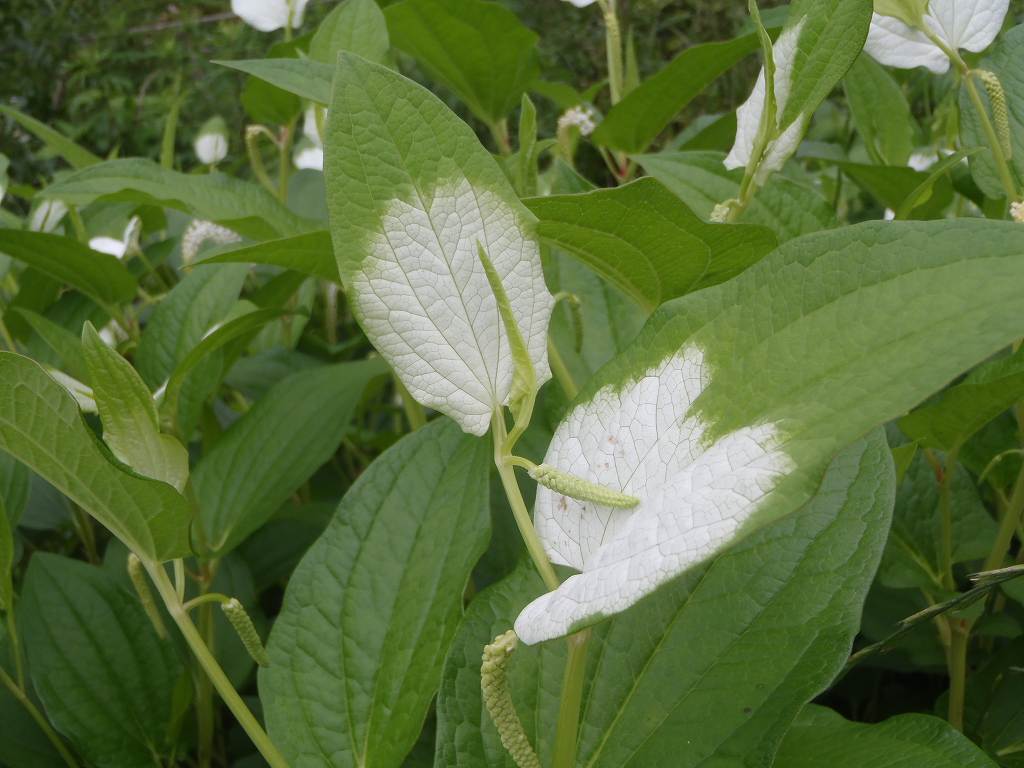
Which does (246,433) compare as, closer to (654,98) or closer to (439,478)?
(439,478)

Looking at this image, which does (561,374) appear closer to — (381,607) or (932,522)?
(381,607)

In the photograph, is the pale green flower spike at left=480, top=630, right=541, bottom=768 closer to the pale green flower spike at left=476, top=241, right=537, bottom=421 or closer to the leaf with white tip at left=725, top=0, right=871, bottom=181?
the pale green flower spike at left=476, top=241, right=537, bottom=421

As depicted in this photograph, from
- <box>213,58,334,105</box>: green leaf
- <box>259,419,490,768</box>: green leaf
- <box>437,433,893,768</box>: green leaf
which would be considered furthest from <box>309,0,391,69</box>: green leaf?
<box>437,433,893,768</box>: green leaf

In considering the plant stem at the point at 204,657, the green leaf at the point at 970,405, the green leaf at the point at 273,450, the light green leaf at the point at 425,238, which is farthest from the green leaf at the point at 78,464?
the green leaf at the point at 970,405

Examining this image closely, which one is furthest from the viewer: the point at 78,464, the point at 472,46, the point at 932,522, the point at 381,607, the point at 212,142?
the point at 212,142

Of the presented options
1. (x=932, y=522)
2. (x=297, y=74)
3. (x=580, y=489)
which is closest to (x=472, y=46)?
(x=297, y=74)

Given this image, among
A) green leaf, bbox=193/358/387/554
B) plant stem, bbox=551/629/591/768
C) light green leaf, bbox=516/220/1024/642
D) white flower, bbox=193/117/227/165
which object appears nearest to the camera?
light green leaf, bbox=516/220/1024/642
